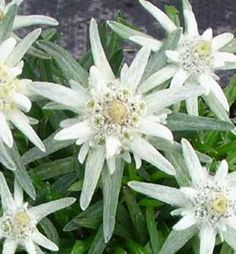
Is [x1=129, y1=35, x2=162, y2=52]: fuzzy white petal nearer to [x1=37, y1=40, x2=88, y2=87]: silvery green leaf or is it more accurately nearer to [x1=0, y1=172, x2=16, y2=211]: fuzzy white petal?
[x1=37, y1=40, x2=88, y2=87]: silvery green leaf

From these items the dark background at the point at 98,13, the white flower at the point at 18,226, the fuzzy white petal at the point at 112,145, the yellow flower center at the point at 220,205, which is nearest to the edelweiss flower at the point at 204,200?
the yellow flower center at the point at 220,205

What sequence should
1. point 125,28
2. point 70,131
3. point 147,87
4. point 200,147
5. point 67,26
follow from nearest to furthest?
point 70,131
point 147,87
point 125,28
point 200,147
point 67,26

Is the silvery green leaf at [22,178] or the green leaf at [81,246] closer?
the silvery green leaf at [22,178]

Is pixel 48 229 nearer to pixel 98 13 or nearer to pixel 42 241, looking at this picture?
pixel 42 241

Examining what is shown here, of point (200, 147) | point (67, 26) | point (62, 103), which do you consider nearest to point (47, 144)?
point (62, 103)

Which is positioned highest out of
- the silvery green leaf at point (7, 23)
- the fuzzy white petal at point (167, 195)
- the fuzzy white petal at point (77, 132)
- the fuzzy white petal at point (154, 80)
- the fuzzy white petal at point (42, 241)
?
the silvery green leaf at point (7, 23)

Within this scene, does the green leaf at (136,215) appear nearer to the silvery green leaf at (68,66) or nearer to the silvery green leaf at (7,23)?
the silvery green leaf at (68,66)

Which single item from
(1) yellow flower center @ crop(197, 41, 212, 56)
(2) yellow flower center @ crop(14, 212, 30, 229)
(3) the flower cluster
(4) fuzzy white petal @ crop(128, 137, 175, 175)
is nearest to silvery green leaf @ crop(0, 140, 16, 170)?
(3) the flower cluster

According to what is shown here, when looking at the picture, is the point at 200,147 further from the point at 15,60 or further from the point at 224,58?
the point at 15,60
